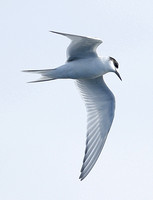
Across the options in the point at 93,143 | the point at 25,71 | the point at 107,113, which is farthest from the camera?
the point at 107,113

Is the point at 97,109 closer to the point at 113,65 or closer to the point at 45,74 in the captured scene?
the point at 113,65

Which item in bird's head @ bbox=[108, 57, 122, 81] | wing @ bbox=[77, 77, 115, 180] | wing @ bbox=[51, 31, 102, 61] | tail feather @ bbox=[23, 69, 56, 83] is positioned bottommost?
wing @ bbox=[77, 77, 115, 180]

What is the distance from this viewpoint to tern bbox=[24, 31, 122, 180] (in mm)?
11617

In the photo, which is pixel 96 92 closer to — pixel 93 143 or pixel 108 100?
pixel 108 100

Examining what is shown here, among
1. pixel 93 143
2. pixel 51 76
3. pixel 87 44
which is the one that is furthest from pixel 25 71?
pixel 93 143

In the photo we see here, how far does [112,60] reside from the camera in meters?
12.4

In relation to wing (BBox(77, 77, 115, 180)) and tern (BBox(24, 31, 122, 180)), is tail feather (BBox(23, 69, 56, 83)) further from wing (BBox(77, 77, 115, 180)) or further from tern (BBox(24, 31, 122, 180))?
wing (BBox(77, 77, 115, 180))

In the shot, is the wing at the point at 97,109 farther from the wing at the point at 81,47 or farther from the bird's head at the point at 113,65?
the wing at the point at 81,47

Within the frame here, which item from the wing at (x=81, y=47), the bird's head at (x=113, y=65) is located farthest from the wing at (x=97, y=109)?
the wing at (x=81, y=47)

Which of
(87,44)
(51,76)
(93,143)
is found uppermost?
(87,44)

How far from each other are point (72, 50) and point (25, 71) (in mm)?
1035

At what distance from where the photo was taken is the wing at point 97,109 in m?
12.5

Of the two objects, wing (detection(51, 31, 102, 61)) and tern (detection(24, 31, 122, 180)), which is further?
tern (detection(24, 31, 122, 180))

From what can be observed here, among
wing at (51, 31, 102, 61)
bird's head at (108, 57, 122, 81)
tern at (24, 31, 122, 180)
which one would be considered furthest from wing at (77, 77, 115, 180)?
wing at (51, 31, 102, 61)
